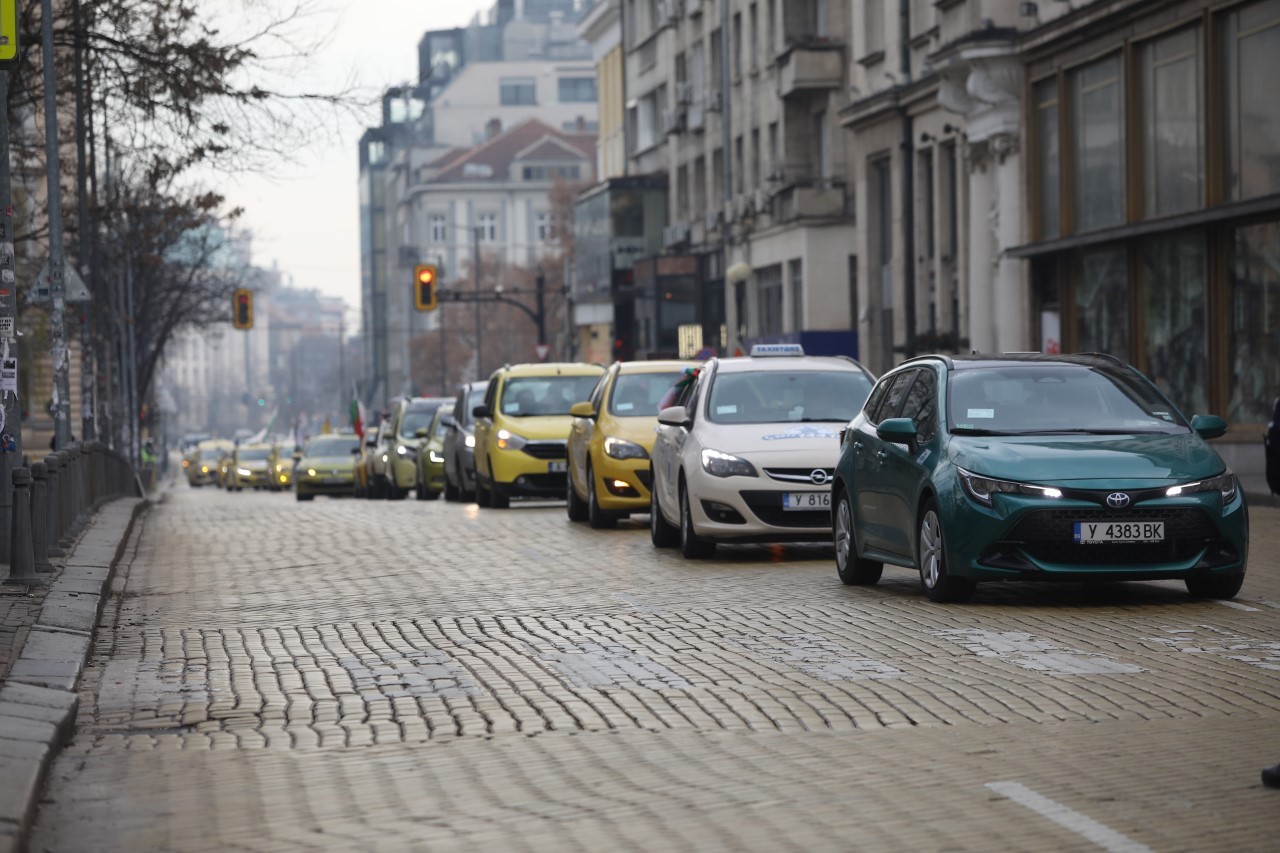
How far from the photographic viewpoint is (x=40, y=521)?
15.9m

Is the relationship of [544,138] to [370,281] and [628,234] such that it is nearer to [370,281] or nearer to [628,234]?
[370,281]

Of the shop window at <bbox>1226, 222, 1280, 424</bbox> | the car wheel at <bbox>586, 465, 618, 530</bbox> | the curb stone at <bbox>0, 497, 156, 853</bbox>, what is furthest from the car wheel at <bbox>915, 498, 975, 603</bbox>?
the shop window at <bbox>1226, 222, 1280, 424</bbox>

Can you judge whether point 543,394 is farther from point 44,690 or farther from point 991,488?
point 44,690

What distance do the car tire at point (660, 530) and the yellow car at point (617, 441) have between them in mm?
2147

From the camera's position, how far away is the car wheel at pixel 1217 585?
13.4 meters

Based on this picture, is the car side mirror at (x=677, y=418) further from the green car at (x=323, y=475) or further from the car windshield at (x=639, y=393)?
the green car at (x=323, y=475)

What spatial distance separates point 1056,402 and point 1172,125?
1728 centimetres

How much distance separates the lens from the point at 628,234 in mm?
74250

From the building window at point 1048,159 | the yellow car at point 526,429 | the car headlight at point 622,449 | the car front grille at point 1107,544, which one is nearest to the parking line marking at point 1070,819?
the car front grille at point 1107,544

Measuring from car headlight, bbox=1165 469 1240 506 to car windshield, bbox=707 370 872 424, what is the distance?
5380 millimetres

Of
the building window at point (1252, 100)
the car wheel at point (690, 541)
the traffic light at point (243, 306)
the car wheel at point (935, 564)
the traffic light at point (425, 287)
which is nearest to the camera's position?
the car wheel at point (935, 564)

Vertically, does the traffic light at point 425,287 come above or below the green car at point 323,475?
above

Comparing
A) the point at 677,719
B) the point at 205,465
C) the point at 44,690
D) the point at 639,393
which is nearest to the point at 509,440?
the point at 639,393

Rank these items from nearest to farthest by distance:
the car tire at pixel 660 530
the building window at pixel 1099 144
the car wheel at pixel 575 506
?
the car tire at pixel 660 530
the car wheel at pixel 575 506
the building window at pixel 1099 144
